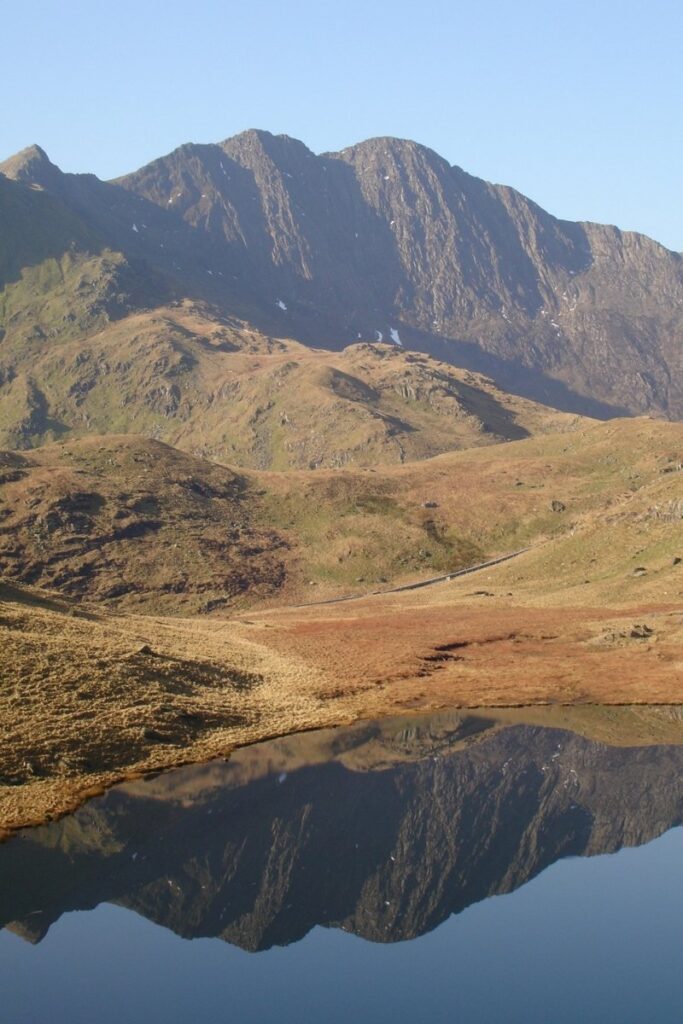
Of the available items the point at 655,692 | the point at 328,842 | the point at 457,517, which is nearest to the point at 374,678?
the point at 655,692

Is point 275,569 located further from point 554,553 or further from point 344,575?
point 554,553

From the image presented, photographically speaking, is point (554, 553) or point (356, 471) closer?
point (554, 553)

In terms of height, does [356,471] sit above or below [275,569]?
above

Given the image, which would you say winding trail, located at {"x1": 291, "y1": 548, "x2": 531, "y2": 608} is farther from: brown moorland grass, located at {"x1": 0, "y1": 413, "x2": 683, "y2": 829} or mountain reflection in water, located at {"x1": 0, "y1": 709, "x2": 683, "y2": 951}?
mountain reflection in water, located at {"x1": 0, "y1": 709, "x2": 683, "y2": 951}

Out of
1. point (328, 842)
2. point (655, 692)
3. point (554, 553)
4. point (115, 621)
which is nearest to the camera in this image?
point (328, 842)

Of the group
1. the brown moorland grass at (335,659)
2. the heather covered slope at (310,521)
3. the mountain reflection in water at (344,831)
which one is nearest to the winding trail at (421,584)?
the heather covered slope at (310,521)

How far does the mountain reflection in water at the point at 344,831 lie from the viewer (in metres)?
31.8

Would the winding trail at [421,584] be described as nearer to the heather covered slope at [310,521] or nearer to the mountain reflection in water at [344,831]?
the heather covered slope at [310,521]

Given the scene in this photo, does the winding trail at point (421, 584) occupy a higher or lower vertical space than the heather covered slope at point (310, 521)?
lower

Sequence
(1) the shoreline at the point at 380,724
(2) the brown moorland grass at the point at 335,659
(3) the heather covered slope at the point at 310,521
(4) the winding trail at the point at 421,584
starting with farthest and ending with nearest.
A: (4) the winding trail at the point at 421,584, (3) the heather covered slope at the point at 310,521, (2) the brown moorland grass at the point at 335,659, (1) the shoreline at the point at 380,724

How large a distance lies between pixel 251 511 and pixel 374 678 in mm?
94355

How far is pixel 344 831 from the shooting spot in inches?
1512

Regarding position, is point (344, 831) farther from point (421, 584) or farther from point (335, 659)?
point (421, 584)

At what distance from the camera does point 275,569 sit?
139125 mm
